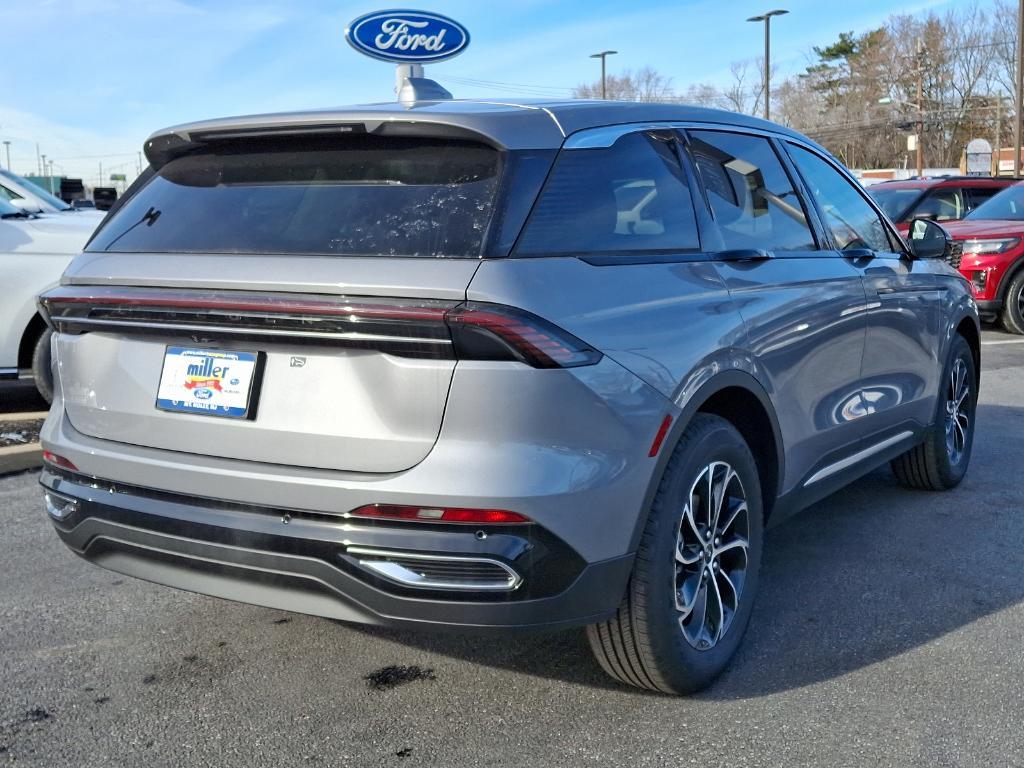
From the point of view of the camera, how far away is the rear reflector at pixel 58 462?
315 cm

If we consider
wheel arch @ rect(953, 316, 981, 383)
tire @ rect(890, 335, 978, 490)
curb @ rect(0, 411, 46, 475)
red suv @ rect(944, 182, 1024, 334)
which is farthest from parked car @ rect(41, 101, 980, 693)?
red suv @ rect(944, 182, 1024, 334)

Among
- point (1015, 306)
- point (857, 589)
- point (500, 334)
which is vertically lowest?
point (1015, 306)

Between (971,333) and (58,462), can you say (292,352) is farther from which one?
(971,333)

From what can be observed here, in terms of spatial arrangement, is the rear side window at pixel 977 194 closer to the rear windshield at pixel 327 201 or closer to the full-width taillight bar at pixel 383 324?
the rear windshield at pixel 327 201

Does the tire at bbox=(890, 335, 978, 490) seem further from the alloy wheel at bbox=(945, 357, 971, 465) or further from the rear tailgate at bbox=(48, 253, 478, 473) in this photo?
the rear tailgate at bbox=(48, 253, 478, 473)

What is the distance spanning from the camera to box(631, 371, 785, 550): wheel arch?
292cm

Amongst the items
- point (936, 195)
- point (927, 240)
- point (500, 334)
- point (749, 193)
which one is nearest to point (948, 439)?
point (927, 240)

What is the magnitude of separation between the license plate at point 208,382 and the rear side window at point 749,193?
160 centimetres

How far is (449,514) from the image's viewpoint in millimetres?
2580

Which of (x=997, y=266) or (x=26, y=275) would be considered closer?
(x=26, y=275)

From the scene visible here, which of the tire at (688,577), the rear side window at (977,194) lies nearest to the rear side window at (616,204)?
the tire at (688,577)

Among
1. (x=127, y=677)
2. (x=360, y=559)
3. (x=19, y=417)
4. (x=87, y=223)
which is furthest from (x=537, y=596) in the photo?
(x=87, y=223)

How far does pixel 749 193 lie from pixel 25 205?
5876 millimetres

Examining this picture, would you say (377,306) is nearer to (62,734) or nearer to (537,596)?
(537,596)
